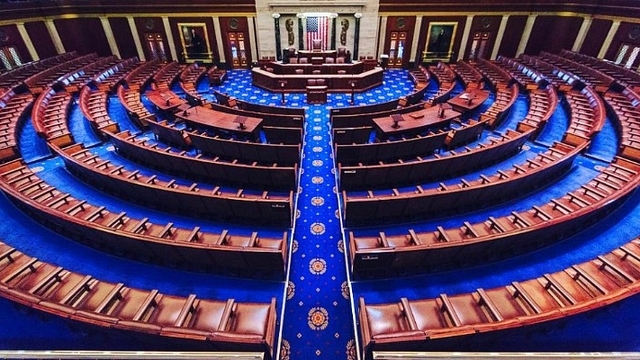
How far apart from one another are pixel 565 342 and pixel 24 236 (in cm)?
803

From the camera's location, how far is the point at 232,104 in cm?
1002

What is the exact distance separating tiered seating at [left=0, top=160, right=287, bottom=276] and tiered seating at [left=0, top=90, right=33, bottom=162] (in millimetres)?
1953

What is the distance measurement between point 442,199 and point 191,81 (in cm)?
1182

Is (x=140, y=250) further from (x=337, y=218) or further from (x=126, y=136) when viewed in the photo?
(x=126, y=136)

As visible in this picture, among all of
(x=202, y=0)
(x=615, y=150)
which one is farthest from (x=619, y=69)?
(x=202, y=0)

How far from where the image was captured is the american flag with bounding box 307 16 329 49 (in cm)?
1625

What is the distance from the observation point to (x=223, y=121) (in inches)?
316

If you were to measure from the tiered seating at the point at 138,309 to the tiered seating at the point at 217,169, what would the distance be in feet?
9.07

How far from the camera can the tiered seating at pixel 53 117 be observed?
7.04m

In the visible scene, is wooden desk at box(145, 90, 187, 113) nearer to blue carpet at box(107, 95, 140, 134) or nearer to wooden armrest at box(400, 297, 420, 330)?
blue carpet at box(107, 95, 140, 134)

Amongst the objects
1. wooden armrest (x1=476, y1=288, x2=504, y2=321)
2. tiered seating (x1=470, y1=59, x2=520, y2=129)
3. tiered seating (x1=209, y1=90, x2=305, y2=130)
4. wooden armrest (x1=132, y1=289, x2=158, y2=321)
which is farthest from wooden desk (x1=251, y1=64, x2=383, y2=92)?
wooden armrest (x1=132, y1=289, x2=158, y2=321)

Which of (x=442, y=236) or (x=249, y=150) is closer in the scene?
(x=442, y=236)

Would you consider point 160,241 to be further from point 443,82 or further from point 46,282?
point 443,82

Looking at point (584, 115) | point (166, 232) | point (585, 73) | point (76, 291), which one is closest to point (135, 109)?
point (166, 232)
